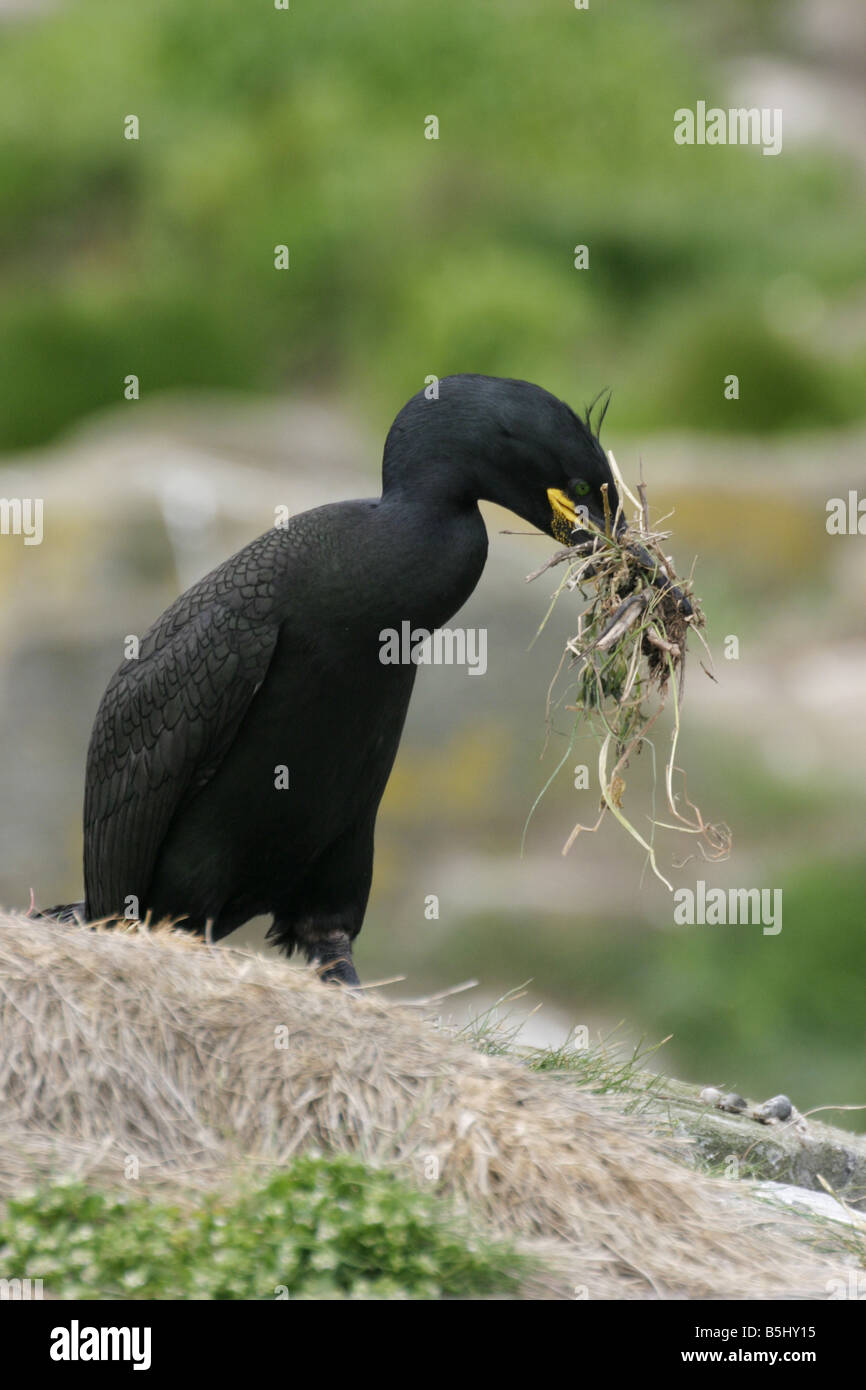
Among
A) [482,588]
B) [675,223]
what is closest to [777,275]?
[675,223]

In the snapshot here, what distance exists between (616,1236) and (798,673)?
1315 cm

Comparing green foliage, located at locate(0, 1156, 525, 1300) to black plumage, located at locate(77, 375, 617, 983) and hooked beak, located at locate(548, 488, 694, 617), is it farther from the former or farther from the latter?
hooked beak, located at locate(548, 488, 694, 617)

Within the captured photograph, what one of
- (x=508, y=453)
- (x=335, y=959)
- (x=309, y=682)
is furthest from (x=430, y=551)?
(x=335, y=959)

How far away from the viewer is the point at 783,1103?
7.15 meters

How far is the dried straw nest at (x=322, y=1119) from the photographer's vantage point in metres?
5.10

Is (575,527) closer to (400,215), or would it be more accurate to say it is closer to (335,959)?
(335,959)

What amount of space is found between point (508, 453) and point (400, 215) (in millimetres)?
25916

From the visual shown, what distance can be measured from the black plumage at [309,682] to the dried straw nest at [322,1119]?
0.92m

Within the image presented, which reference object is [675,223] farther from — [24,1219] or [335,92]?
[24,1219]

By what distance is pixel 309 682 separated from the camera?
645 centimetres

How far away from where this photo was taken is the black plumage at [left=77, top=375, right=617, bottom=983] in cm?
630

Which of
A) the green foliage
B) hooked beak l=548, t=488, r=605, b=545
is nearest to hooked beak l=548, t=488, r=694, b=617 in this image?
hooked beak l=548, t=488, r=605, b=545

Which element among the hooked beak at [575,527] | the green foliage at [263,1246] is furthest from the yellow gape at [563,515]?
the green foliage at [263,1246]

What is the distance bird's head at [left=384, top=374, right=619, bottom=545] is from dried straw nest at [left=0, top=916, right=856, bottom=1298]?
5.64ft
